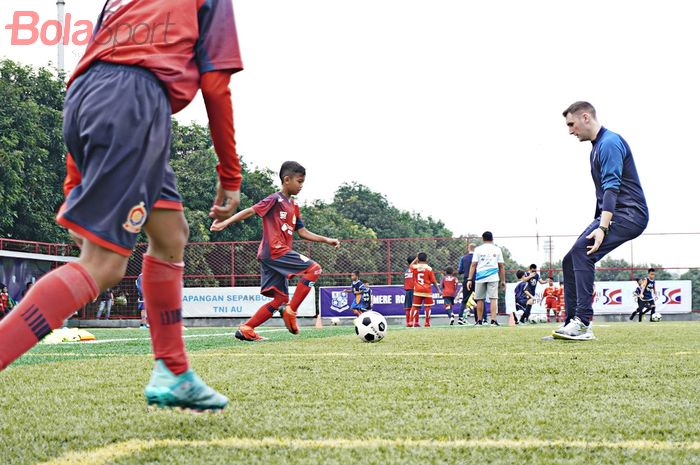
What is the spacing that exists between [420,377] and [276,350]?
114 inches

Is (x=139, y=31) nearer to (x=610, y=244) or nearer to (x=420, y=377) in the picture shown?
(x=420, y=377)

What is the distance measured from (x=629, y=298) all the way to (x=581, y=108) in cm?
2128

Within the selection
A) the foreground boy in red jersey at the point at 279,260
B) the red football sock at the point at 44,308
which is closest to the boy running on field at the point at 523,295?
the foreground boy in red jersey at the point at 279,260

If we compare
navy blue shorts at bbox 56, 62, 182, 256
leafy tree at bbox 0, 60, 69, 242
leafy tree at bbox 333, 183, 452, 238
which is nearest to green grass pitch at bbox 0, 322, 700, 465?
navy blue shorts at bbox 56, 62, 182, 256

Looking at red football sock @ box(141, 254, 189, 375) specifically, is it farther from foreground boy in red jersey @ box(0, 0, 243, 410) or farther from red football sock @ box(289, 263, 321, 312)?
red football sock @ box(289, 263, 321, 312)

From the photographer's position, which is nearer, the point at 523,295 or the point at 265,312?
the point at 265,312

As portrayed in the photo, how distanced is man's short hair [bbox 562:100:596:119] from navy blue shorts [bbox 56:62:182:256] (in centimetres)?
572

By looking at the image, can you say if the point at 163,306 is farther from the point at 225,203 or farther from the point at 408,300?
the point at 408,300

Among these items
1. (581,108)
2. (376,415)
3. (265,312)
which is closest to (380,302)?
(265,312)

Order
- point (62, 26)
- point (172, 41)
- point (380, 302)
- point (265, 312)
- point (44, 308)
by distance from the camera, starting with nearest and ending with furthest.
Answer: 1. point (44, 308)
2. point (172, 41)
3. point (265, 312)
4. point (380, 302)
5. point (62, 26)

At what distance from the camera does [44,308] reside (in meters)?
2.33

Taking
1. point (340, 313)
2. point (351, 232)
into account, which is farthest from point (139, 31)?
point (351, 232)

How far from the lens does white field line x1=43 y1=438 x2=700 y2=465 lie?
226cm

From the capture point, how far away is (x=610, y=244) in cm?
726
